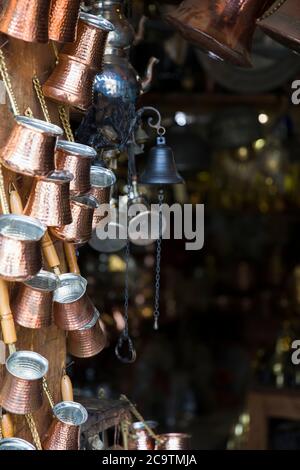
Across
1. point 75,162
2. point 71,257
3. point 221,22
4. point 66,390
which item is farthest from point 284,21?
point 66,390

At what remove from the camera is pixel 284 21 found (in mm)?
2133

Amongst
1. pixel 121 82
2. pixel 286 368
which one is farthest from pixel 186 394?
pixel 121 82

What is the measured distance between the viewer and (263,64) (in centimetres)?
430

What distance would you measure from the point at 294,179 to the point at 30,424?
562 centimetres

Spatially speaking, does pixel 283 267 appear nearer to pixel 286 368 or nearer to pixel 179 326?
pixel 179 326

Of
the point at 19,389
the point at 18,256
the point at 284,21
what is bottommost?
the point at 19,389

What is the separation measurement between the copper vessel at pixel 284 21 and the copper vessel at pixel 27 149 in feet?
2.35

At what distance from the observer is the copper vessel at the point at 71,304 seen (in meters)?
1.91

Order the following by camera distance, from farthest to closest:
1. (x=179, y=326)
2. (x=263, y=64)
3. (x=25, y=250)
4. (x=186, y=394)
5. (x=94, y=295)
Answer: (x=179, y=326)
(x=186, y=394)
(x=94, y=295)
(x=263, y=64)
(x=25, y=250)

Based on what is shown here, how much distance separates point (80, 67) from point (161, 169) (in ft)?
2.01

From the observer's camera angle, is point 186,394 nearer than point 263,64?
No

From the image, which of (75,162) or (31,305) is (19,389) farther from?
(75,162)

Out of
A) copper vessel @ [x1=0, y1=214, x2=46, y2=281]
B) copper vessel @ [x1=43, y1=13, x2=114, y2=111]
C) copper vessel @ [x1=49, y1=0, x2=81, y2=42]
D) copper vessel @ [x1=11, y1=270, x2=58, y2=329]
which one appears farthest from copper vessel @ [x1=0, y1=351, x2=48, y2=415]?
copper vessel @ [x1=49, y1=0, x2=81, y2=42]

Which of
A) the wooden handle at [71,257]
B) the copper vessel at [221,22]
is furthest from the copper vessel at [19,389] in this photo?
the copper vessel at [221,22]
